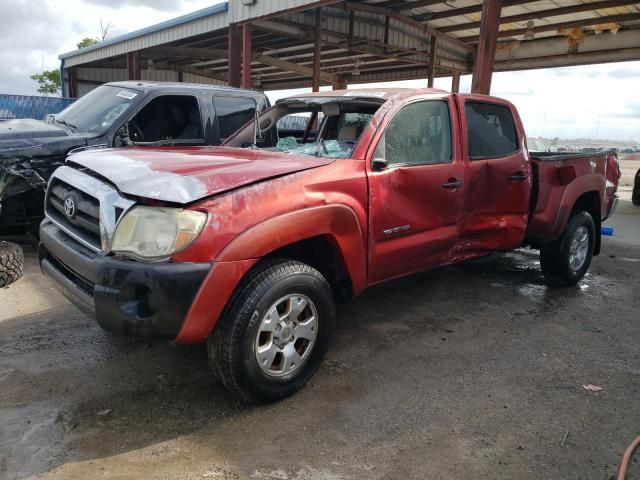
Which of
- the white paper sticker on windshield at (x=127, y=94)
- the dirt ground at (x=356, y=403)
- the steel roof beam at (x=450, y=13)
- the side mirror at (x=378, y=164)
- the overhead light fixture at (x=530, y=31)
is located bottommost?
the dirt ground at (x=356, y=403)

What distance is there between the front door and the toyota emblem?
175 cm

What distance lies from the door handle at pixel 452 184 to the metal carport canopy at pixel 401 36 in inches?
181

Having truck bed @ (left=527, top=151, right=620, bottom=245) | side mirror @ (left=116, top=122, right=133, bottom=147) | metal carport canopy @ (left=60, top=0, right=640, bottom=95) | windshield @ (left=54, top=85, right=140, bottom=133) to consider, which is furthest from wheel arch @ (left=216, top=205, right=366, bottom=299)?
metal carport canopy @ (left=60, top=0, right=640, bottom=95)

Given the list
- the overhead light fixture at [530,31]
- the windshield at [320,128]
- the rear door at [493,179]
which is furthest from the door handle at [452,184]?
the overhead light fixture at [530,31]

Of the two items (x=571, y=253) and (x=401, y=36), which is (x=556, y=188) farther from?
(x=401, y=36)

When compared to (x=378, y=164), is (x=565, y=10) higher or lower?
higher

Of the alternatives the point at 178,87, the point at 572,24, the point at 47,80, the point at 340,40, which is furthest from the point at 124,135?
the point at 47,80

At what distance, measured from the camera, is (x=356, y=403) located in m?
2.88

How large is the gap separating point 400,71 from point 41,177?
1586 centimetres

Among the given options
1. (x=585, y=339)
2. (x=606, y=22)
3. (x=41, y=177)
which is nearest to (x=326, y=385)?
(x=585, y=339)

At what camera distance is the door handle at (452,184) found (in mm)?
3764

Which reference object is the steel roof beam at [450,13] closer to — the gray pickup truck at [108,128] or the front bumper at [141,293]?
the gray pickup truck at [108,128]

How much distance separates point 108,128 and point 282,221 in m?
3.63

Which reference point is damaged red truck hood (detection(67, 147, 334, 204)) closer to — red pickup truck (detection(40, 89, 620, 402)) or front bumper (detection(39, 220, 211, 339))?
red pickup truck (detection(40, 89, 620, 402))
